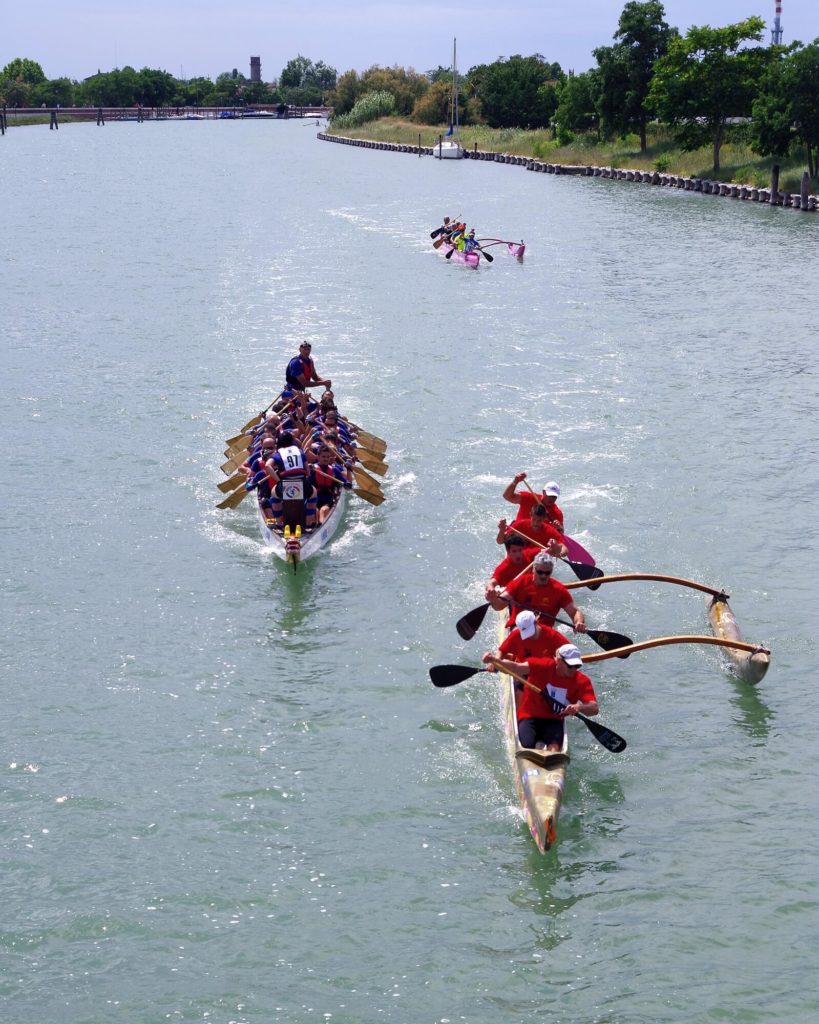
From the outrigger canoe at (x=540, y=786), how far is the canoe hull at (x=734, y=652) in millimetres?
3675

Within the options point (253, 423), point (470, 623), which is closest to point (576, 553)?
point (470, 623)

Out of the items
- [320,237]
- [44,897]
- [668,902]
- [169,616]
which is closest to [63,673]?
[169,616]

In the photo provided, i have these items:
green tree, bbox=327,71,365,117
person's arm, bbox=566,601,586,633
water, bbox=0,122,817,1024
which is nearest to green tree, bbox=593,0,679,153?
water, bbox=0,122,817,1024

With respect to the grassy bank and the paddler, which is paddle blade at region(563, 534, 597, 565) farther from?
the grassy bank

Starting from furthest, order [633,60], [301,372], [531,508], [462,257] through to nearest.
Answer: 1. [633,60]
2. [462,257]
3. [301,372]
4. [531,508]

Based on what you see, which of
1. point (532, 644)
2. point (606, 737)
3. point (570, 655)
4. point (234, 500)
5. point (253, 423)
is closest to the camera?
point (570, 655)

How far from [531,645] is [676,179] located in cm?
7008

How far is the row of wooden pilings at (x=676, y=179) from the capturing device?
2494 inches

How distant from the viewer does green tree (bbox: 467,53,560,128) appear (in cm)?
13000

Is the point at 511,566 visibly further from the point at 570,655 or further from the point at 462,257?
the point at 462,257

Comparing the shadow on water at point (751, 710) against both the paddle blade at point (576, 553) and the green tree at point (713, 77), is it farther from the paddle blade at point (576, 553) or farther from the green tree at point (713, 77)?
the green tree at point (713, 77)

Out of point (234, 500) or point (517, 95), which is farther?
point (517, 95)

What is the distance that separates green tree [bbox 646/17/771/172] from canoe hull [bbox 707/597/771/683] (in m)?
63.6

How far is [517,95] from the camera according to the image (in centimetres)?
13100
